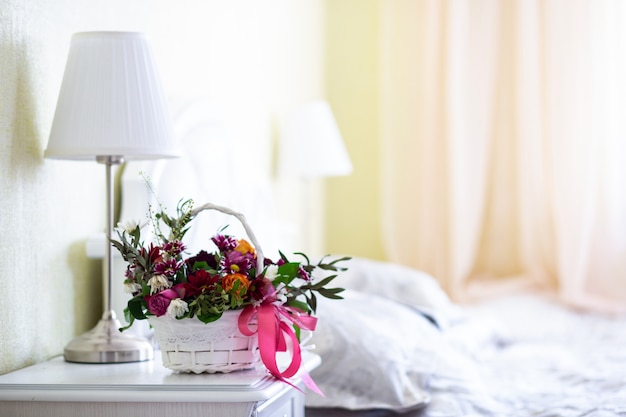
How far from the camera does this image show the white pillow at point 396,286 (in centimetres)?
266

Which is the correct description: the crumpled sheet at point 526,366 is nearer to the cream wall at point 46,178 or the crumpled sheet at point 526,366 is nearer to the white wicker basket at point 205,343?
the white wicker basket at point 205,343

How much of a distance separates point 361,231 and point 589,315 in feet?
3.90

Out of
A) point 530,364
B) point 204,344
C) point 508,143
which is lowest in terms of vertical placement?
point 530,364

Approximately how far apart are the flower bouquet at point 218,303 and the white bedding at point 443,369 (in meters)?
0.49

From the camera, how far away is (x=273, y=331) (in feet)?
4.31

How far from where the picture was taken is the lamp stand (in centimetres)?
155

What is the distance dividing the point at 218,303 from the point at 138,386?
17cm

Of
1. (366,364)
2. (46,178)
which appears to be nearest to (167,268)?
(46,178)

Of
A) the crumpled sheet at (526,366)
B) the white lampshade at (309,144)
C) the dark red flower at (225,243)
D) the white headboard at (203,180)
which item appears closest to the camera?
the dark red flower at (225,243)

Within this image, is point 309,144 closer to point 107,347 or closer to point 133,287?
point 107,347

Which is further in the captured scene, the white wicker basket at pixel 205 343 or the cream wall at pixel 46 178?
the cream wall at pixel 46 178

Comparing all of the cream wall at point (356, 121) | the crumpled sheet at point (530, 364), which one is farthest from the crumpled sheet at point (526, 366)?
the cream wall at point (356, 121)

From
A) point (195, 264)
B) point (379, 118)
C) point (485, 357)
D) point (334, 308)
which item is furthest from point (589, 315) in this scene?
point (195, 264)

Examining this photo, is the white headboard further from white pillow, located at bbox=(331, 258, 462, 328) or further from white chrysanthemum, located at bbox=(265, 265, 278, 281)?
white chrysanthemum, located at bbox=(265, 265, 278, 281)
